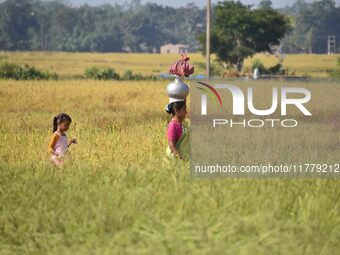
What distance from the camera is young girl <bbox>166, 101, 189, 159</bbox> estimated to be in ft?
29.1

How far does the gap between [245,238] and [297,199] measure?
1.38m

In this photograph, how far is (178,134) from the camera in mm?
8914

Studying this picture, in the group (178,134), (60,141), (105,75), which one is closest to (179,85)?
(178,134)

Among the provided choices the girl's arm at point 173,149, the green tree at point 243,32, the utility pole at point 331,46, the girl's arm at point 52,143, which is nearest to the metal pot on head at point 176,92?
the girl's arm at point 173,149

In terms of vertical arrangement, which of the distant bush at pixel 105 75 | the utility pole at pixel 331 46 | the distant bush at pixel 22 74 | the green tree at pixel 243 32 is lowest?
the utility pole at pixel 331 46

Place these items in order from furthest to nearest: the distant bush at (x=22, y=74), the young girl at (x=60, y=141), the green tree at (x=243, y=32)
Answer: the green tree at (x=243, y=32) → the distant bush at (x=22, y=74) → the young girl at (x=60, y=141)

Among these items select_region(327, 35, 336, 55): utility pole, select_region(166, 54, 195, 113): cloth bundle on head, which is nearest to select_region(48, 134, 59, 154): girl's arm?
select_region(166, 54, 195, 113): cloth bundle on head

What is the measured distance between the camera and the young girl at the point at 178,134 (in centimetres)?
887

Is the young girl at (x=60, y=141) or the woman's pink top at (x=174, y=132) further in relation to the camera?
the young girl at (x=60, y=141)

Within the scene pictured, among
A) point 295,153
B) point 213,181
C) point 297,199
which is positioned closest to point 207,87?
point 295,153

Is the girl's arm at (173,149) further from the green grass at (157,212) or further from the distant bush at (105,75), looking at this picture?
the distant bush at (105,75)

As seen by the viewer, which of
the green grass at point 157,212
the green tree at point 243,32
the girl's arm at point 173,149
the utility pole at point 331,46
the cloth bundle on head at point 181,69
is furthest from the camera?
the utility pole at point 331,46

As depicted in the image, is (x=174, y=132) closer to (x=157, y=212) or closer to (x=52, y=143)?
(x=52, y=143)

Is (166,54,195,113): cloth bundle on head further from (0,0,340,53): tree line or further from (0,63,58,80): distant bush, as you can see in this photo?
(0,0,340,53): tree line
